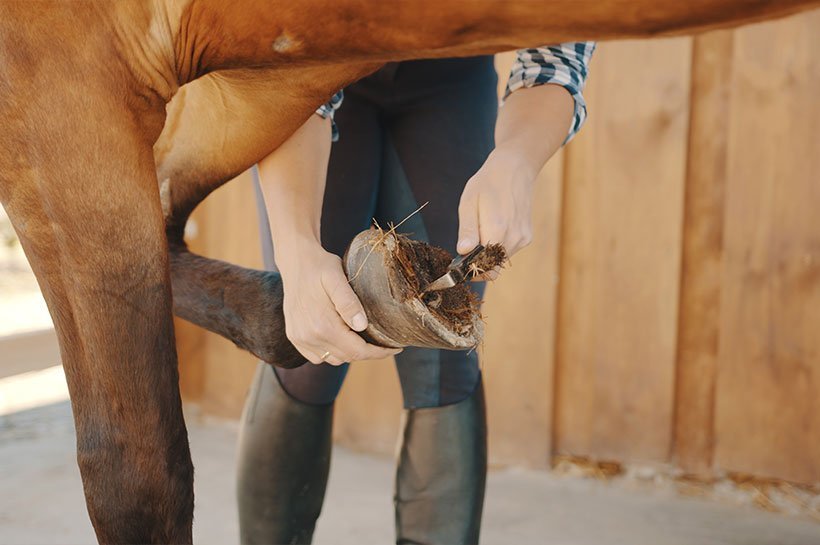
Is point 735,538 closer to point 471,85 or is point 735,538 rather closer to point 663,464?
point 663,464

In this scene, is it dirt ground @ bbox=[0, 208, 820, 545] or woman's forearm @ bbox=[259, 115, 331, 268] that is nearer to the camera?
woman's forearm @ bbox=[259, 115, 331, 268]

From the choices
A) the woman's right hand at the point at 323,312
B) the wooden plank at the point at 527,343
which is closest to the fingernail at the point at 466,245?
the woman's right hand at the point at 323,312

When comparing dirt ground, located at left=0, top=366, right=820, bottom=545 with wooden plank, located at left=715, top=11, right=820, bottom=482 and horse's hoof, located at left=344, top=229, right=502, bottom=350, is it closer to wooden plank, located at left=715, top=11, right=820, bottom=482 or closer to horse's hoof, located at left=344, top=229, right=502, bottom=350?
wooden plank, located at left=715, top=11, right=820, bottom=482

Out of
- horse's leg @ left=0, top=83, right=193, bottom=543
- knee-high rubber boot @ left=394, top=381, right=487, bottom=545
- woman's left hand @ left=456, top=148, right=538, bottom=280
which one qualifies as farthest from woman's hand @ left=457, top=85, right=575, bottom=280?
knee-high rubber boot @ left=394, top=381, right=487, bottom=545

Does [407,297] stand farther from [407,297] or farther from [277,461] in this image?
[277,461]

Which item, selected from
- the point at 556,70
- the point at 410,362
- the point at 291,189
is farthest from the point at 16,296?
the point at 556,70

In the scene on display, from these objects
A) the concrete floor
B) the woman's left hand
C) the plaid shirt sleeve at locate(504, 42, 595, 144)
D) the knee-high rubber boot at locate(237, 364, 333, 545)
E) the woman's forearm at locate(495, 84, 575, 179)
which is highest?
the plaid shirt sleeve at locate(504, 42, 595, 144)

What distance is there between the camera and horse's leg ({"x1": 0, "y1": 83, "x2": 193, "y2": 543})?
0.73m

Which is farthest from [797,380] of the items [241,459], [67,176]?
[67,176]

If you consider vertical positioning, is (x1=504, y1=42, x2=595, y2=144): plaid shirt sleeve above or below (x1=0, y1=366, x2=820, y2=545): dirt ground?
above

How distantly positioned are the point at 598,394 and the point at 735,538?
1.53ft

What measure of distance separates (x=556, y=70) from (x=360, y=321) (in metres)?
0.45

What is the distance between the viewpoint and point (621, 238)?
84.2 inches

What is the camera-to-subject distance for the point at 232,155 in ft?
3.18
